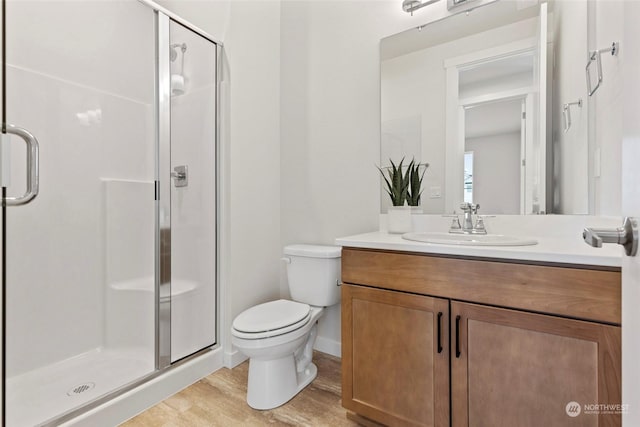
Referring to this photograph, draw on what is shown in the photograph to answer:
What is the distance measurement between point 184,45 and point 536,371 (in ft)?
7.41

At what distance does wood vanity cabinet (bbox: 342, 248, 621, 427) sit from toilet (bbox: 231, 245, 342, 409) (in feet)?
1.10

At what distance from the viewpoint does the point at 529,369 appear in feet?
3.20

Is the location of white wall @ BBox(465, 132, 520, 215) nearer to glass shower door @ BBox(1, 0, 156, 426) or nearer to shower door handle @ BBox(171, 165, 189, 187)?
shower door handle @ BBox(171, 165, 189, 187)

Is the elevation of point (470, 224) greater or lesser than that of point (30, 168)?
lesser

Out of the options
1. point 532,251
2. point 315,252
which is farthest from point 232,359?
point 532,251

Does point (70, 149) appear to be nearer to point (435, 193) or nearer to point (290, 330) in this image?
point (290, 330)

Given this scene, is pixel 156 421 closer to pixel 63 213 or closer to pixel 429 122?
pixel 63 213

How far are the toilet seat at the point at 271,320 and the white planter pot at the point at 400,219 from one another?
650 millimetres

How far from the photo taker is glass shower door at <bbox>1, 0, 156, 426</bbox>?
161cm

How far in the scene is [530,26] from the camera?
1447 mm

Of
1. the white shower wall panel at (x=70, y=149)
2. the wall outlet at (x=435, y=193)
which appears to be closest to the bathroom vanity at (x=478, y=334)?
the wall outlet at (x=435, y=193)

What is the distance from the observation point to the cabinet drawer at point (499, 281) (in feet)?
2.89

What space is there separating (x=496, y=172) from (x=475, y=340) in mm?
851

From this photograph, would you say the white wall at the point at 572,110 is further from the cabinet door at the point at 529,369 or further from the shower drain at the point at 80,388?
the shower drain at the point at 80,388
